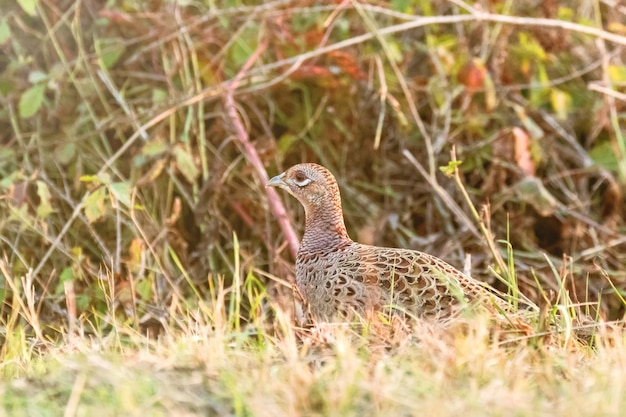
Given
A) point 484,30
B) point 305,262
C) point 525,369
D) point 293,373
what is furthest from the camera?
point 484,30

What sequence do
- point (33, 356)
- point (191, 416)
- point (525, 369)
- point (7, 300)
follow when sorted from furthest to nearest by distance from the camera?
point (7, 300)
point (33, 356)
point (525, 369)
point (191, 416)

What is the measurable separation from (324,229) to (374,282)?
1.90 feet

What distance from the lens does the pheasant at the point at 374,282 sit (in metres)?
3.51

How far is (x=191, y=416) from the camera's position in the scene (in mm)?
2336

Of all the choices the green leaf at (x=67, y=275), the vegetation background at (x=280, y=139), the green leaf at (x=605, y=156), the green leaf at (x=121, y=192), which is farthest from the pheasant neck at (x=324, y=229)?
the green leaf at (x=605, y=156)

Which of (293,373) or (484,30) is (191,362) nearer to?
(293,373)

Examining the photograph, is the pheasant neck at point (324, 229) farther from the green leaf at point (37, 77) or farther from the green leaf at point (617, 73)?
the green leaf at point (617, 73)

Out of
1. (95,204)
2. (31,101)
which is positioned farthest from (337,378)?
(31,101)

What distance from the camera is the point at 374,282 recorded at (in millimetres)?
3625

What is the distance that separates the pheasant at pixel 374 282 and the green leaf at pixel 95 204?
868 millimetres

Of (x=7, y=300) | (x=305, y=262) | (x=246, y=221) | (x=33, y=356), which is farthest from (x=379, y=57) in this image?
(x=33, y=356)

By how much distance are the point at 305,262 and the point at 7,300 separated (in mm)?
1636

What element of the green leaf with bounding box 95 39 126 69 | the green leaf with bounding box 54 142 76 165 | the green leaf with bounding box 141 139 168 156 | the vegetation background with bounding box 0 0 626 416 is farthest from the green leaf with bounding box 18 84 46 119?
the green leaf with bounding box 141 139 168 156

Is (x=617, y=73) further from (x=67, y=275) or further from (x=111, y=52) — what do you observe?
(x=67, y=275)
